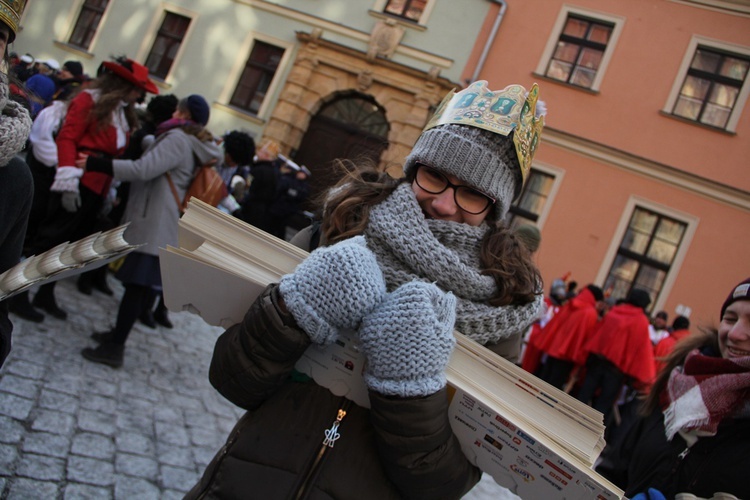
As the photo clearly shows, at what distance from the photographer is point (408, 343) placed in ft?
3.85

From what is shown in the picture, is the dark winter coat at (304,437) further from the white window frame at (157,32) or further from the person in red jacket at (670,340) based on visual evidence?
the white window frame at (157,32)

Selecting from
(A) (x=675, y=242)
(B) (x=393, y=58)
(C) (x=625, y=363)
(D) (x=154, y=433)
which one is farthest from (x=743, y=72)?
(D) (x=154, y=433)

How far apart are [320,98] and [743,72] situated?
9153 millimetres

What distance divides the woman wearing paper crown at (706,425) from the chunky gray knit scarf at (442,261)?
75 centimetres

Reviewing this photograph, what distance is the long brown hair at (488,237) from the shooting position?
4.82 feet

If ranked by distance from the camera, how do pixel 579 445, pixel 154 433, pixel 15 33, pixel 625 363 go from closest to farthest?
pixel 579 445
pixel 15 33
pixel 154 433
pixel 625 363

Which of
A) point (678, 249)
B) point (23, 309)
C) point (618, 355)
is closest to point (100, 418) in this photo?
point (23, 309)

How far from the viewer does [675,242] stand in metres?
12.0

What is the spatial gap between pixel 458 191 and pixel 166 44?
16206 millimetres

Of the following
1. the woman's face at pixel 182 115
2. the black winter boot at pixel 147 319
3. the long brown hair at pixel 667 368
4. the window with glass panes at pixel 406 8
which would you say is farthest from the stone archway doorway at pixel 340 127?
the long brown hair at pixel 667 368

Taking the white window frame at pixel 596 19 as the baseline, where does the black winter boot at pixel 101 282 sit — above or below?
below

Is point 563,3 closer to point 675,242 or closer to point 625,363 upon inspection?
point 675,242

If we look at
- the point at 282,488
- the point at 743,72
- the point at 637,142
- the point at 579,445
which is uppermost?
the point at 743,72

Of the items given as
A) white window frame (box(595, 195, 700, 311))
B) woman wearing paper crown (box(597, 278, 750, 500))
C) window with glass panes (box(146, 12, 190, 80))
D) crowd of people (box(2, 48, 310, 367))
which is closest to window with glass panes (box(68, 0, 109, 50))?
window with glass panes (box(146, 12, 190, 80))
